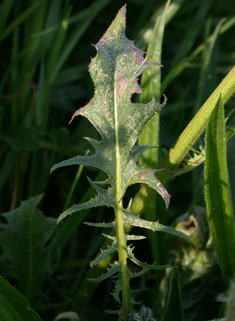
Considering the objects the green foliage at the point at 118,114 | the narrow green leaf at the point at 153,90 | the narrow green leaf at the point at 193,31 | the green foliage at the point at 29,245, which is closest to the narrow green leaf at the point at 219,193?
the green foliage at the point at 118,114

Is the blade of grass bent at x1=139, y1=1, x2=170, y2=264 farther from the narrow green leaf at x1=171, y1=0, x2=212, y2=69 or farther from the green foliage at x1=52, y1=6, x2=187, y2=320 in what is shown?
the narrow green leaf at x1=171, y1=0, x2=212, y2=69

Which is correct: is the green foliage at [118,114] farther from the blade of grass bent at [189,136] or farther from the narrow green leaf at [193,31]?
the narrow green leaf at [193,31]

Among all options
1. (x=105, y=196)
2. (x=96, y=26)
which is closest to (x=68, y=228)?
(x=105, y=196)

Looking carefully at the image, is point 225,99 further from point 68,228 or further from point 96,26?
point 96,26

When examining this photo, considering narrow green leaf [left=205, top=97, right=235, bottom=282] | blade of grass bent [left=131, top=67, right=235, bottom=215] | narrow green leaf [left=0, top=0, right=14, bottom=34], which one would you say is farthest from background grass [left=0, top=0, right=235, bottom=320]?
blade of grass bent [left=131, top=67, right=235, bottom=215]

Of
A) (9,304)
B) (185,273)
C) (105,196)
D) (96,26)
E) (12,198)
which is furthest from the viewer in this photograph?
(96,26)

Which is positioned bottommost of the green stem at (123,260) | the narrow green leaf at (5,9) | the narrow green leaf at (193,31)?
the green stem at (123,260)
